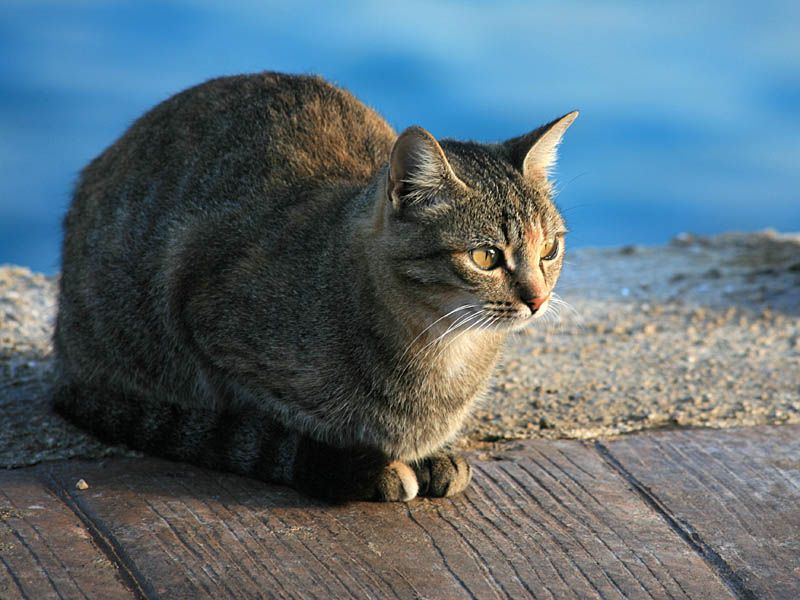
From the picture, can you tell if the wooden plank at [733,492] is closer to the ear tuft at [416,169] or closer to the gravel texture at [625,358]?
the gravel texture at [625,358]

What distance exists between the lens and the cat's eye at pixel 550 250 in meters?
3.19

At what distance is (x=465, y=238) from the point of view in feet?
10.1

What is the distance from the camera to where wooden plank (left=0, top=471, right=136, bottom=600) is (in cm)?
252

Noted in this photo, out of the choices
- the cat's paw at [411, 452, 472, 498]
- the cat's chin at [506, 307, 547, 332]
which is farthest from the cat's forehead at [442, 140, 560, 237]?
the cat's paw at [411, 452, 472, 498]

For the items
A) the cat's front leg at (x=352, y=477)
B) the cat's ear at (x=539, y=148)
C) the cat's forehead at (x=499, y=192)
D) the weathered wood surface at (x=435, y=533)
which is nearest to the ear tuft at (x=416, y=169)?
the cat's forehead at (x=499, y=192)

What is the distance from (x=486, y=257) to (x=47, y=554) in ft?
4.70

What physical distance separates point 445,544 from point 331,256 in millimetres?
1011

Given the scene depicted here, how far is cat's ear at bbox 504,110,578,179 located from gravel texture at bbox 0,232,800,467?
46cm

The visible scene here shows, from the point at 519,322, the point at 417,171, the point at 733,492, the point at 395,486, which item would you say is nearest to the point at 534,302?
the point at 519,322

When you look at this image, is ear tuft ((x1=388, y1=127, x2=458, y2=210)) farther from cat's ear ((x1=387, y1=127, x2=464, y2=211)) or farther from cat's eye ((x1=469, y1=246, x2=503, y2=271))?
cat's eye ((x1=469, y1=246, x2=503, y2=271))

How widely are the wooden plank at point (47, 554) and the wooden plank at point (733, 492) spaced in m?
→ 1.56

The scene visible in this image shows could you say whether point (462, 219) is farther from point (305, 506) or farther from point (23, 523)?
point (23, 523)

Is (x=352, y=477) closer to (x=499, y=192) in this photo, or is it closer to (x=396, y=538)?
(x=396, y=538)

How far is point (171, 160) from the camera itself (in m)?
3.94
